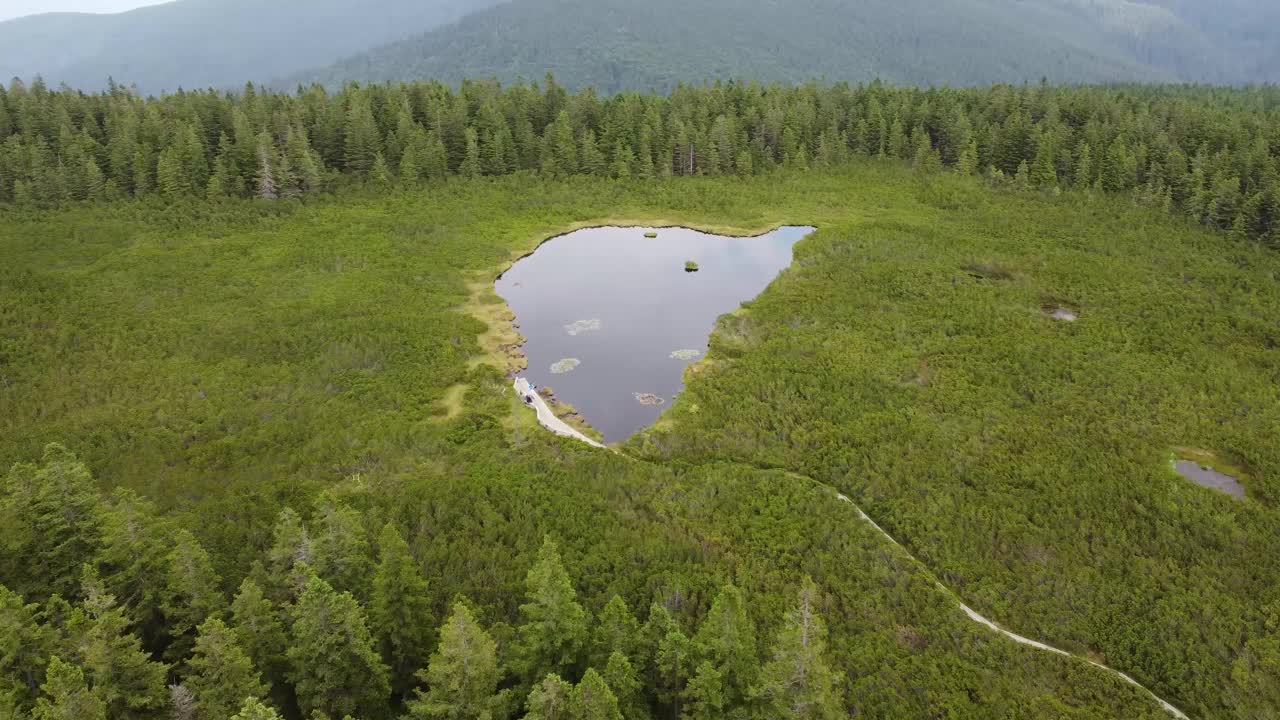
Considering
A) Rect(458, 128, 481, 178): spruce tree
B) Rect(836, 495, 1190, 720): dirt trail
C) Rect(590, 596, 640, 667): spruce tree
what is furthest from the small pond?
Rect(458, 128, 481, 178): spruce tree

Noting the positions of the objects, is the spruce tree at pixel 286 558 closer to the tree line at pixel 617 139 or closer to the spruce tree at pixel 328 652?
the spruce tree at pixel 328 652

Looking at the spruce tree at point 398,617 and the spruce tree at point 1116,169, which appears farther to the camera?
the spruce tree at point 1116,169

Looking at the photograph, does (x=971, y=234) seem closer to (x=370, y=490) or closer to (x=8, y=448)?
(x=370, y=490)

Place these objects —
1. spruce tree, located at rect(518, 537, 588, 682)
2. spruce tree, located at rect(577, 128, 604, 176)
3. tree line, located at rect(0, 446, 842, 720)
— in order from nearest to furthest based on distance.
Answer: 1. tree line, located at rect(0, 446, 842, 720)
2. spruce tree, located at rect(518, 537, 588, 682)
3. spruce tree, located at rect(577, 128, 604, 176)

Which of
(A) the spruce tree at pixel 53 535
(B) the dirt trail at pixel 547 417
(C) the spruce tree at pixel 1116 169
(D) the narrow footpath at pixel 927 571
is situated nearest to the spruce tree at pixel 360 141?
(B) the dirt trail at pixel 547 417

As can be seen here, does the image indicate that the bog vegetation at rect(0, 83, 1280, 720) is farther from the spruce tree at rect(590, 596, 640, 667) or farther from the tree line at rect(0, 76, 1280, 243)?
the tree line at rect(0, 76, 1280, 243)

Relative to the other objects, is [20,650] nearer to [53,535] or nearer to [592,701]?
[53,535]

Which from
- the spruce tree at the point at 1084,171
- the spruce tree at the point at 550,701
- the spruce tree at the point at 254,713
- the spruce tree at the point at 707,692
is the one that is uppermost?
the spruce tree at the point at 1084,171
